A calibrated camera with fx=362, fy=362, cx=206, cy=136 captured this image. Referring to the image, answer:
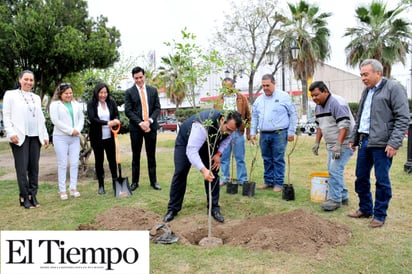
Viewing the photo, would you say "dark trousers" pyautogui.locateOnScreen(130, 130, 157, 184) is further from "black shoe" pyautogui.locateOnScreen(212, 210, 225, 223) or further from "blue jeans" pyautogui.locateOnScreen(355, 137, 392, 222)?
"blue jeans" pyautogui.locateOnScreen(355, 137, 392, 222)

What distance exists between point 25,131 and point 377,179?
443 centimetres

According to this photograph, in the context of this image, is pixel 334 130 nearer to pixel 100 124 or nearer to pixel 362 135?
pixel 362 135

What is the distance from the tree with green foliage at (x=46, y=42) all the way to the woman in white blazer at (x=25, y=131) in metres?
10.2

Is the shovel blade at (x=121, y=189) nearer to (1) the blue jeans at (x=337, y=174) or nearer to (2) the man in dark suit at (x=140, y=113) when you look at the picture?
(2) the man in dark suit at (x=140, y=113)

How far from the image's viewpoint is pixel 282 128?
5.59 metres

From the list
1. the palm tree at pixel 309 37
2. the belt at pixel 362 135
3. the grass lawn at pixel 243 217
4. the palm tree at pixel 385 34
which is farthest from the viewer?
the palm tree at pixel 309 37

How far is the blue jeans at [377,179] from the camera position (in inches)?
153

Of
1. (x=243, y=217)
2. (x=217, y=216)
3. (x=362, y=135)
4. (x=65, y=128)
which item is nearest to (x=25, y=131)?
(x=65, y=128)

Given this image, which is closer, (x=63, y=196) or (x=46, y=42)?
(x=63, y=196)

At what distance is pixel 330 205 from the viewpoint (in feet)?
15.3

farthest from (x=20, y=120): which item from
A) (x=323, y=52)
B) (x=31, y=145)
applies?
(x=323, y=52)

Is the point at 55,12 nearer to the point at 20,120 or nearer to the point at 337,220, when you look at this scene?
the point at 20,120

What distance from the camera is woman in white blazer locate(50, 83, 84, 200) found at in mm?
5309

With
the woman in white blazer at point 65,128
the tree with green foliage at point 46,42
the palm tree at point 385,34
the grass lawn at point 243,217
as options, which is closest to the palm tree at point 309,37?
the palm tree at point 385,34
